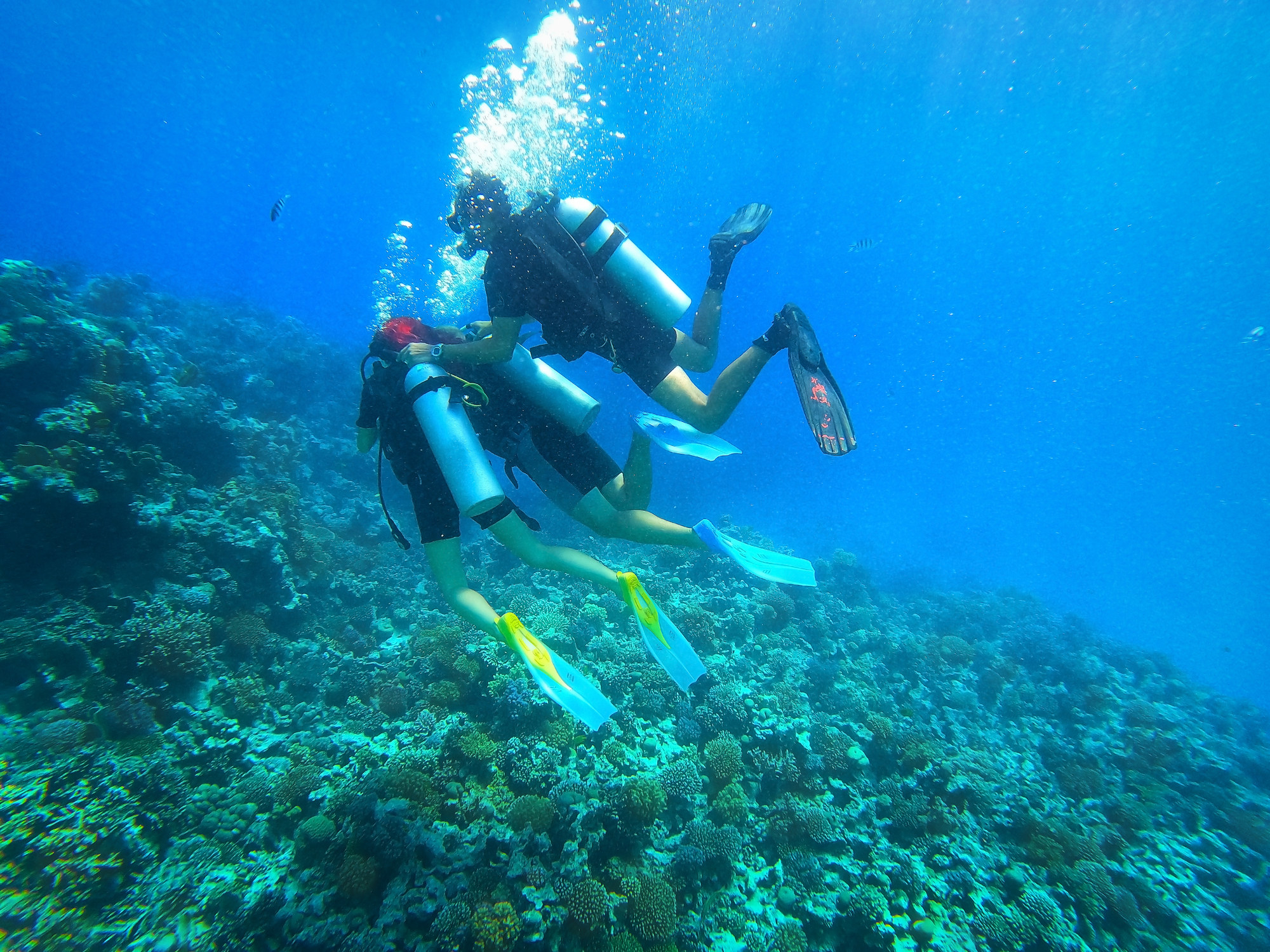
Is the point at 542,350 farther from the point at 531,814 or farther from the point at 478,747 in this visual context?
the point at 531,814

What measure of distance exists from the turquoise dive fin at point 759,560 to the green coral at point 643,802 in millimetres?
2191

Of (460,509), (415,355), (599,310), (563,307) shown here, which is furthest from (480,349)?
(460,509)

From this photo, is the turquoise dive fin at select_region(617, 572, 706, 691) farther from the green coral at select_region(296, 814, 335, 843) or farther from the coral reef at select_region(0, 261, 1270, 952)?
the green coral at select_region(296, 814, 335, 843)

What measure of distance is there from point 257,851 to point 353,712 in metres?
1.57

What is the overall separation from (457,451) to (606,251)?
2.07 m

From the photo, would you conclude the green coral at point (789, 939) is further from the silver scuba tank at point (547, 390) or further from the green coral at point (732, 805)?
the silver scuba tank at point (547, 390)

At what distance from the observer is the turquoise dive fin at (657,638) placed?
13.0 feet

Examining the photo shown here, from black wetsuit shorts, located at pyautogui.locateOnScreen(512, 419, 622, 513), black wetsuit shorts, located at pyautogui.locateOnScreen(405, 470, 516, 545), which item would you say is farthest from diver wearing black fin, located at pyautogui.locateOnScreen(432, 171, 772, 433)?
black wetsuit shorts, located at pyautogui.locateOnScreen(405, 470, 516, 545)

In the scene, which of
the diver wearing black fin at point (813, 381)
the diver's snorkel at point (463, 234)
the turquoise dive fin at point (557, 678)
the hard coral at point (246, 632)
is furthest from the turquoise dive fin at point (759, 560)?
the hard coral at point (246, 632)

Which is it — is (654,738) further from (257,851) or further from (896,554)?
(896,554)

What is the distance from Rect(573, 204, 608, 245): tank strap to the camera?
12.5ft

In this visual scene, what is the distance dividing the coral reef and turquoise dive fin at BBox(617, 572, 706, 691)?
126 centimetres

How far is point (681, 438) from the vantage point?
413 centimetres

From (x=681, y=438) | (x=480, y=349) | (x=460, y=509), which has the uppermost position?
(x=681, y=438)
